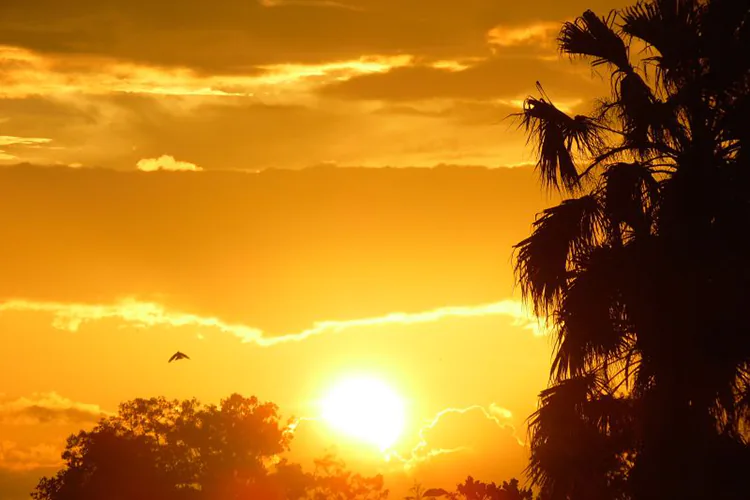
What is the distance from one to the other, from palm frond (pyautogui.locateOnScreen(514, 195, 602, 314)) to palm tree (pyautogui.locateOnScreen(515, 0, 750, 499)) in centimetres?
2

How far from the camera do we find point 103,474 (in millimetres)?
80938

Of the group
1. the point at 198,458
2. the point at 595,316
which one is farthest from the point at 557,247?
the point at 198,458

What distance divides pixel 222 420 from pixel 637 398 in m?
83.5

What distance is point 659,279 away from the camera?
17.4 meters

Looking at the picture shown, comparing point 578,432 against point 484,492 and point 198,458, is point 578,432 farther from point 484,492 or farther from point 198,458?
point 198,458

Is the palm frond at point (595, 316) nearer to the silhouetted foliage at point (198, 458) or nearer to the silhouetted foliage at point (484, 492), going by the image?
the silhouetted foliage at point (484, 492)

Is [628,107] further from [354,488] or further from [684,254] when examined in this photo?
[354,488]

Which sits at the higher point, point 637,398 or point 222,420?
point 222,420

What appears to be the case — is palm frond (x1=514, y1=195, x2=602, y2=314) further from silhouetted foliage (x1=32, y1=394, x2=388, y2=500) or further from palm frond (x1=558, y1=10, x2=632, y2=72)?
silhouetted foliage (x1=32, y1=394, x2=388, y2=500)

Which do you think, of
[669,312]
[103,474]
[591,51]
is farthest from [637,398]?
[103,474]

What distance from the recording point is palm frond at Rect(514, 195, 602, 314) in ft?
60.3

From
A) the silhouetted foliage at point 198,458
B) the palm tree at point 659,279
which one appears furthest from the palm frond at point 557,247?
the silhouetted foliage at point 198,458

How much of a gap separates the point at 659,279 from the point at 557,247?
185 cm

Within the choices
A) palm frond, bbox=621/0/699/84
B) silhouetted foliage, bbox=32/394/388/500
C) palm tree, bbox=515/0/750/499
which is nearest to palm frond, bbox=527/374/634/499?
palm tree, bbox=515/0/750/499
